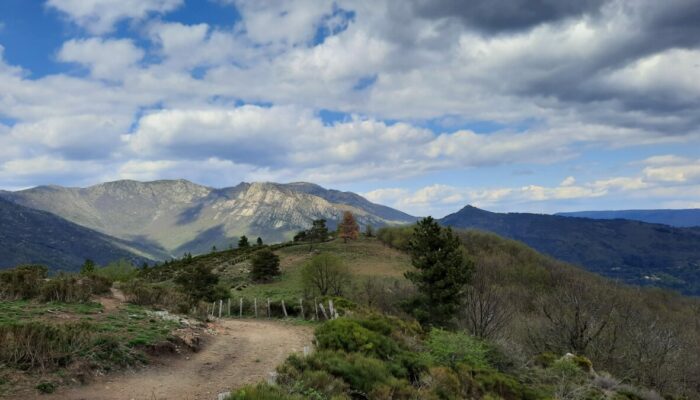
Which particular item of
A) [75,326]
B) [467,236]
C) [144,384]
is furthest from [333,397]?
[467,236]

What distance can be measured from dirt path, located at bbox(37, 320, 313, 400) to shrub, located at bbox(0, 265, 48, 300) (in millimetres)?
8644

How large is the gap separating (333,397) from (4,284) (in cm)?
1803

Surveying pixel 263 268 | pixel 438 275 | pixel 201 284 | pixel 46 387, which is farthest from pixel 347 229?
pixel 46 387

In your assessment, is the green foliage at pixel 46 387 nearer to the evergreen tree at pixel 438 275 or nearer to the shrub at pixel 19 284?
the shrub at pixel 19 284

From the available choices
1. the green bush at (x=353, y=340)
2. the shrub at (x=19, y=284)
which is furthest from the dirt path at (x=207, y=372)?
the shrub at (x=19, y=284)

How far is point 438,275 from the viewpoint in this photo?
39469 mm

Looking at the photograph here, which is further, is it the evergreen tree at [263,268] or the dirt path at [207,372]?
the evergreen tree at [263,268]

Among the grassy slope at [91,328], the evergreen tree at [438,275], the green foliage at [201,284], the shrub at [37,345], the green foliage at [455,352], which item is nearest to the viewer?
the grassy slope at [91,328]

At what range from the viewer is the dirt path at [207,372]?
11.4 metres

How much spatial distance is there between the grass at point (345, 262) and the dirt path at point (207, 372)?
3544 cm

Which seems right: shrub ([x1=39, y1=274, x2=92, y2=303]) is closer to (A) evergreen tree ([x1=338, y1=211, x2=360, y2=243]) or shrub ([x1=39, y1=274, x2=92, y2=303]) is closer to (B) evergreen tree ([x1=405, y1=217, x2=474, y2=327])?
(B) evergreen tree ([x1=405, y1=217, x2=474, y2=327])

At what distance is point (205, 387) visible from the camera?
12648 millimetres

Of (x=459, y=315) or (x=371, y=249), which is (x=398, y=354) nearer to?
(x=459, y=315)

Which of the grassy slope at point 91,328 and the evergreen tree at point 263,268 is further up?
the grassy slope at point 91,328
